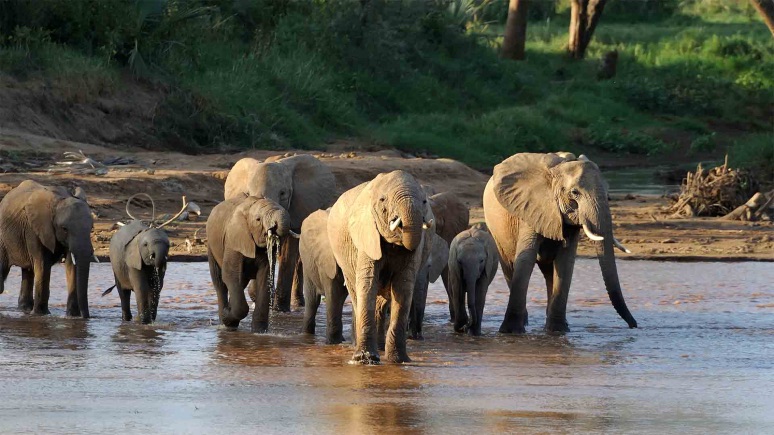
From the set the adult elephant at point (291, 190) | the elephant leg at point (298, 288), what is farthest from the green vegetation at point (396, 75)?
the elephant leg at point (298, 288)

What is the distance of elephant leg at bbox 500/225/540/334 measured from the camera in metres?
11.8

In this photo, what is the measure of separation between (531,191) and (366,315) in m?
2.96

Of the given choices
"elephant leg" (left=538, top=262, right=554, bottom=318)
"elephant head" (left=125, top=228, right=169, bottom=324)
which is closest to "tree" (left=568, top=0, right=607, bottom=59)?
"elephant leg" (left=538, top=262, right=554, bottom=318)

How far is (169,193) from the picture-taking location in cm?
1866

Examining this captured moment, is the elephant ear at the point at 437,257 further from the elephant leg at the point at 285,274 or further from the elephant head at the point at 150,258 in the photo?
the elephant head at the point at 150,258

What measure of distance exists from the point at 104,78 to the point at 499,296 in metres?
10.8

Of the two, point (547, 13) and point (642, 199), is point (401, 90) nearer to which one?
point (642, 199)

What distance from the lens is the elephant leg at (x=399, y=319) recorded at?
31.8ft

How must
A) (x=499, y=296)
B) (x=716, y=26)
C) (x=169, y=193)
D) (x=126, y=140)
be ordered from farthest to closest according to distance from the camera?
1. (x=716, y=26)
2. (x=126, y=140)
3. (x=169, y=193)
4. (x=499, y=296)

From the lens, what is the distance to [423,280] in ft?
36.6

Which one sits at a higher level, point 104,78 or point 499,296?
point 104,78

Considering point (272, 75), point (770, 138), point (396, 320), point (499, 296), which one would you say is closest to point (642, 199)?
point (770, 138)

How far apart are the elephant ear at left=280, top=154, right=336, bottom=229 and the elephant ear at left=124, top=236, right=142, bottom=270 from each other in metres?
2.07

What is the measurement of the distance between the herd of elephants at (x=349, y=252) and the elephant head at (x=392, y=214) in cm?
20
